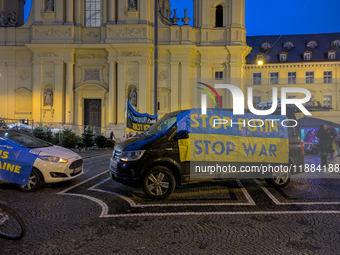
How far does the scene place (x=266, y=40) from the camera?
4447 centimetres

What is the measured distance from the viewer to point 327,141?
32.2 ft

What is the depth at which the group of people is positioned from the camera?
31.3 feet

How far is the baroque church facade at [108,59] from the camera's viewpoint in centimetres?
3244

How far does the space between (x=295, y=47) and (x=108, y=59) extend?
27.9 metres

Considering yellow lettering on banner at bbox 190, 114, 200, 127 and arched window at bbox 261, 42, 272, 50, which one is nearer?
yellow lettering on banner at bbox 190, 114, 200, 127

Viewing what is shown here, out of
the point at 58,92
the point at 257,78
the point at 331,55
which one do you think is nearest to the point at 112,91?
Result: the point at 58,92

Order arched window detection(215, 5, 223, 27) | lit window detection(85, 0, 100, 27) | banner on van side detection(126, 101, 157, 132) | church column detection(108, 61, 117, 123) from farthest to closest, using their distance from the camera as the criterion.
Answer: lit window detection(85, 0, 100, 27)
arched window detection(215, 5, 223, 27)
church column detection(108, 61, 117, 123)
banner on van side detection(126, 101, 157, 132)

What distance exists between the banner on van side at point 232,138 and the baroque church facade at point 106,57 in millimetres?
26053

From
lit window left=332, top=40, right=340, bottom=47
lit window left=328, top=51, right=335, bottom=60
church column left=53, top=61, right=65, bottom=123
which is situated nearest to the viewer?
church column left=53, top=61, right=65, bottom=123

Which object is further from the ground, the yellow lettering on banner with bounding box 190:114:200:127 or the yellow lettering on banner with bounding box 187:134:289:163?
the yellow lettering on banner with bounding box 190:114:200:127

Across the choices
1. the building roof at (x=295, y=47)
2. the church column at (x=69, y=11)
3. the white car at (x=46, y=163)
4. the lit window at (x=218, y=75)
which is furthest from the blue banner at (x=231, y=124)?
the building roof at (x=295, y=47)

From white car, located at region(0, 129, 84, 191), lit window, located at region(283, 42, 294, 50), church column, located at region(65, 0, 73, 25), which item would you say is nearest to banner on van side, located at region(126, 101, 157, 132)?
white car, located at region(0, 129, 84, 191)

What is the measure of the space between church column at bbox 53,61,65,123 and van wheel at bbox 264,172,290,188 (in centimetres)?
3003

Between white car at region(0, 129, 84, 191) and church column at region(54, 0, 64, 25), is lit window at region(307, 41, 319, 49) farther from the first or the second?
white car at region(0, 129, 84, 191)
